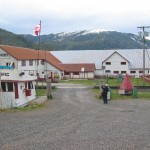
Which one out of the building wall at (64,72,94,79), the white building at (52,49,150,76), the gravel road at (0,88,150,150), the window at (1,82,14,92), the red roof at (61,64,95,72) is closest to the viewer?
the gravel road at (0,88,150,150)

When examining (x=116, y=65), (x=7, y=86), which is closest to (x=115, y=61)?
(x=116, y=65)

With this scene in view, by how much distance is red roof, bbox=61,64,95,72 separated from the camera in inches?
2815

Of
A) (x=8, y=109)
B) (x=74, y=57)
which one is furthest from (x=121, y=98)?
(x=74, y=57)

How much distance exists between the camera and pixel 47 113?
2553 cm

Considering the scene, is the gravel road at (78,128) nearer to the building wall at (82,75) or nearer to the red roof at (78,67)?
the red roof at (78,67)

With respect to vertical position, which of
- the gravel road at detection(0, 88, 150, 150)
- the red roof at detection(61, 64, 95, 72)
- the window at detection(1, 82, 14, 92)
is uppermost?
the red roof at detection(61, 64, 95, 72)

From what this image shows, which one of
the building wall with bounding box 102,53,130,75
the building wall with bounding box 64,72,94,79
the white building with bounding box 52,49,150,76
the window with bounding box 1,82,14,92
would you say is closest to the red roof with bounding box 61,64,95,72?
the building wall with bounding box 64,72,94,79

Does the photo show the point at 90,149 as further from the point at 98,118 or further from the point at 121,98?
the point at 121,98

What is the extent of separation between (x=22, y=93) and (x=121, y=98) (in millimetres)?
9857

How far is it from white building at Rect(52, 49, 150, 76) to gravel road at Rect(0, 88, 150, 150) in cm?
4425

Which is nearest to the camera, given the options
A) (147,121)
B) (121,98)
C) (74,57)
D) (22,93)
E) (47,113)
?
(147,121)

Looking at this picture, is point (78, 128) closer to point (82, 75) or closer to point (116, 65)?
point (82, 75)

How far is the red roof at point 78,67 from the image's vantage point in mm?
71500

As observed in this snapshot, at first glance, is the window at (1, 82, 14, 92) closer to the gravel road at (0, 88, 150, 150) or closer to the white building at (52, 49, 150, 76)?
the gravel road at (0, 88, 150, 150)
